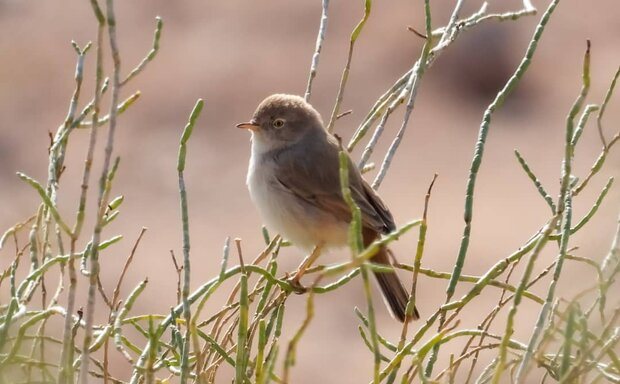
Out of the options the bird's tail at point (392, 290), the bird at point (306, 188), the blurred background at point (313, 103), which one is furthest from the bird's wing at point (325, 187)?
the blurred background at point (313, 103)

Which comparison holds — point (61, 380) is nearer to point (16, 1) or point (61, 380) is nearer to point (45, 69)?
point (45, 69)

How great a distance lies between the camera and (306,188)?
5.09 meters

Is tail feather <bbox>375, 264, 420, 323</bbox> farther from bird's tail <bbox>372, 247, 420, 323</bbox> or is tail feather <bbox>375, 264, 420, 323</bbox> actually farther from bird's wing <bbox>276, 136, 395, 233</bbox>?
bird's wing <bbox>276, 136, 395, 233</bbox>

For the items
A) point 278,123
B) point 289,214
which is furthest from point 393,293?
point 278,123

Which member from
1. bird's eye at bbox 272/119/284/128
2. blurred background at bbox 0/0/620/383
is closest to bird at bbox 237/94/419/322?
bird's eye at bbox 272/119/284/128

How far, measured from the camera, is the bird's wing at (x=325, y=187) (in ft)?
15.4

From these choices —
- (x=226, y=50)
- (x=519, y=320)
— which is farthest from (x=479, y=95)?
(x=519, y=320)

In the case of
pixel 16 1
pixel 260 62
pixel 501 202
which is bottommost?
pixel 501 202

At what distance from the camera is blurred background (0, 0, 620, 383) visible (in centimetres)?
1631

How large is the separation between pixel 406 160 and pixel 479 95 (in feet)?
7.40

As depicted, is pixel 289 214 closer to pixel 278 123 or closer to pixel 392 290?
pixel 392 290

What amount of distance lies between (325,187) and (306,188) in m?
0.10

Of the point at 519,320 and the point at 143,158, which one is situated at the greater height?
the point at 143,158

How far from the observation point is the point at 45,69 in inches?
870
